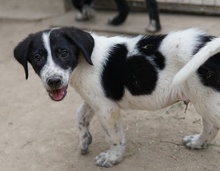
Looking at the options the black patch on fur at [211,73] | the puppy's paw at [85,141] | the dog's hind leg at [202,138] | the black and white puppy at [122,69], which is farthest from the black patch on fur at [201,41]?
the puppy's paw at [85,141]

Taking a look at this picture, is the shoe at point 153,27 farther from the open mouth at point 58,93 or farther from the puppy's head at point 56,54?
the open mouth at point 58,93

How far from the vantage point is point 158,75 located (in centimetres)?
354

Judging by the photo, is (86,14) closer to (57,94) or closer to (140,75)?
(140,75)

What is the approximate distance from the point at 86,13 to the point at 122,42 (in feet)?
10.9

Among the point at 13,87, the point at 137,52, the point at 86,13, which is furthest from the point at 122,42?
the point at 86,13

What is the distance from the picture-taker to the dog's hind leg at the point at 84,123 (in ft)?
13.3

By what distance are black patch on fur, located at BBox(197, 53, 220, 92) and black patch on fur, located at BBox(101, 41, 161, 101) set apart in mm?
344

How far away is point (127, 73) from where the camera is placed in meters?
3.62

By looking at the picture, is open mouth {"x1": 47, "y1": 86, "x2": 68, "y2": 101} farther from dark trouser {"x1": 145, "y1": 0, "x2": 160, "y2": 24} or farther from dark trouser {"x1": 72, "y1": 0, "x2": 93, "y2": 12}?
dark trouser {"x1": 72, "y1": 0, "x2": 93, "y2": 12}

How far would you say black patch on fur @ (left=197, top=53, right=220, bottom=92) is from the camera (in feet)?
11.0

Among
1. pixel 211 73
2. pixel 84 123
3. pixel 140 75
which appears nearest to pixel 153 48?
pixel 140 75

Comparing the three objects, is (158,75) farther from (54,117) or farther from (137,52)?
(54,117)

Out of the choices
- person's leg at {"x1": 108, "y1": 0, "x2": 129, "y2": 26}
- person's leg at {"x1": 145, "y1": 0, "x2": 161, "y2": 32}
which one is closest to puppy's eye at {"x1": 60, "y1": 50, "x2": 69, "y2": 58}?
person's leg at {"x1": 145, "y1": 0, "x2": 161, "y2": 32}

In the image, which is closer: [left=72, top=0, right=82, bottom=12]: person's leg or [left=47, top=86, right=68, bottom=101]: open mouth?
[left=47, top=86, right=68, bottom=101]: open mouth
